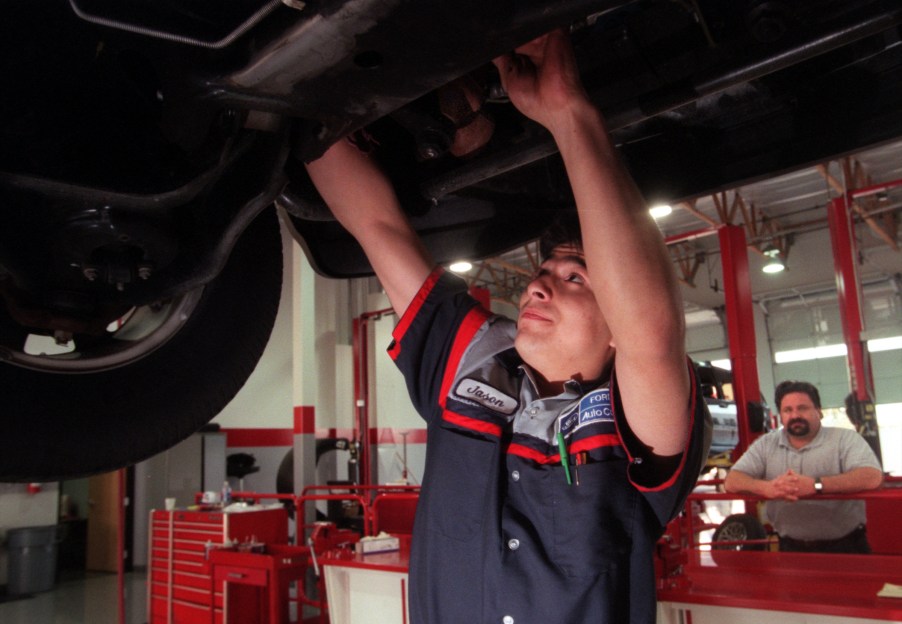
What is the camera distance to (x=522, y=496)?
45.4 inches

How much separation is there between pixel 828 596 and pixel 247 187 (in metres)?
2.36

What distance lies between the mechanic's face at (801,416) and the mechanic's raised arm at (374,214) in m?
3.18

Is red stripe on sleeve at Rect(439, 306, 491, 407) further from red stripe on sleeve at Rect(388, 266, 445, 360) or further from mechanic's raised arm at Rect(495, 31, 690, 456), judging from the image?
mechanic's raised arm at Rect(495, 31, 690, 456)

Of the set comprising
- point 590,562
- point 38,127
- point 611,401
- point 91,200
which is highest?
point 38,127

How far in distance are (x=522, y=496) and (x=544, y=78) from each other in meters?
0.66

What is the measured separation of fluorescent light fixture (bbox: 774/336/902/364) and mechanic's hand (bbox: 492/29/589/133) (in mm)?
12814

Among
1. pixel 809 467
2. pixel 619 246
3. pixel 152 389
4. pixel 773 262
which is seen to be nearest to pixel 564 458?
pixel 619 246

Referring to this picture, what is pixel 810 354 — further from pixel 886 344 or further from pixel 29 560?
pixel 29 560

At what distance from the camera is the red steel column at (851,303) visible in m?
5.16

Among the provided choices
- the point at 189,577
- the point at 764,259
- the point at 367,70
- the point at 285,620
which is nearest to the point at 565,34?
the point at 367,70

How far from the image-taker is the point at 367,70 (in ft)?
2.99

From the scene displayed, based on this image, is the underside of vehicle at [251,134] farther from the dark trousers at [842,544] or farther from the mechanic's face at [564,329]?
the dark trousers at [842,544]

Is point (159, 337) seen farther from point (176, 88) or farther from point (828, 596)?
point (828, 596)

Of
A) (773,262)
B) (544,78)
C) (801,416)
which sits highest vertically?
(773,262)
